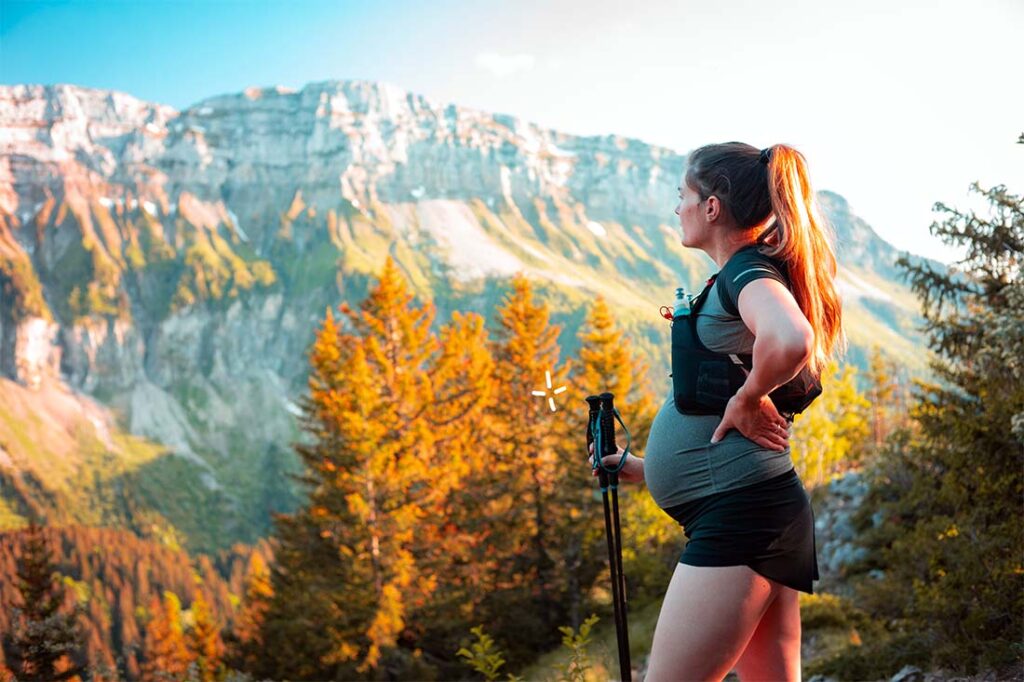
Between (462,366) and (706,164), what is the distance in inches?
916

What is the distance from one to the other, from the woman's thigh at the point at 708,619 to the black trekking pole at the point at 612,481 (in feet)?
1.98

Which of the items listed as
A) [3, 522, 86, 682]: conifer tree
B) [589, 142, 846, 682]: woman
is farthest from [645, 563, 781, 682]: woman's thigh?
[3, 522, 86, 682]: conifer tree

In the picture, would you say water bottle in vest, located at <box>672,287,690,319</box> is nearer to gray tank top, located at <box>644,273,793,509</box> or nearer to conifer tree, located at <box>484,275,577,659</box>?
gray tank top, located at <box>644,273,793,509</box>

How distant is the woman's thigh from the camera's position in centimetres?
228

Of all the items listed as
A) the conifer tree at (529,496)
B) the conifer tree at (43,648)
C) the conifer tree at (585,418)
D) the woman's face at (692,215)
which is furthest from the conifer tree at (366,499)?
the woman's face at (692,215)

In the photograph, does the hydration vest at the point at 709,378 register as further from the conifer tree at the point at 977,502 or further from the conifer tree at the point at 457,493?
the conifer tree at the point at 457,493

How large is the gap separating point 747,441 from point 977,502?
21.0 feet

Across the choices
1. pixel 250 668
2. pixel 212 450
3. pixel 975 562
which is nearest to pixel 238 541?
pixel 212 450

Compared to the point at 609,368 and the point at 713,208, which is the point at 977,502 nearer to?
the point at 713,208

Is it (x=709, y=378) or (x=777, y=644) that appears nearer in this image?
(x=709, y=378)

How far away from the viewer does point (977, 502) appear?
732 centimetres

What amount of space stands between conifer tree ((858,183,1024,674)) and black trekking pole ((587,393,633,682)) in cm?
425

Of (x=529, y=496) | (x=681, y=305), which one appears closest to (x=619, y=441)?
(x=529, y=496)

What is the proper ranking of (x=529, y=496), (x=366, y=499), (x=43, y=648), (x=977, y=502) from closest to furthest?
(x=977, y=502), (x=43, y=648), (x=366, y=499), (x=529, y=496)
